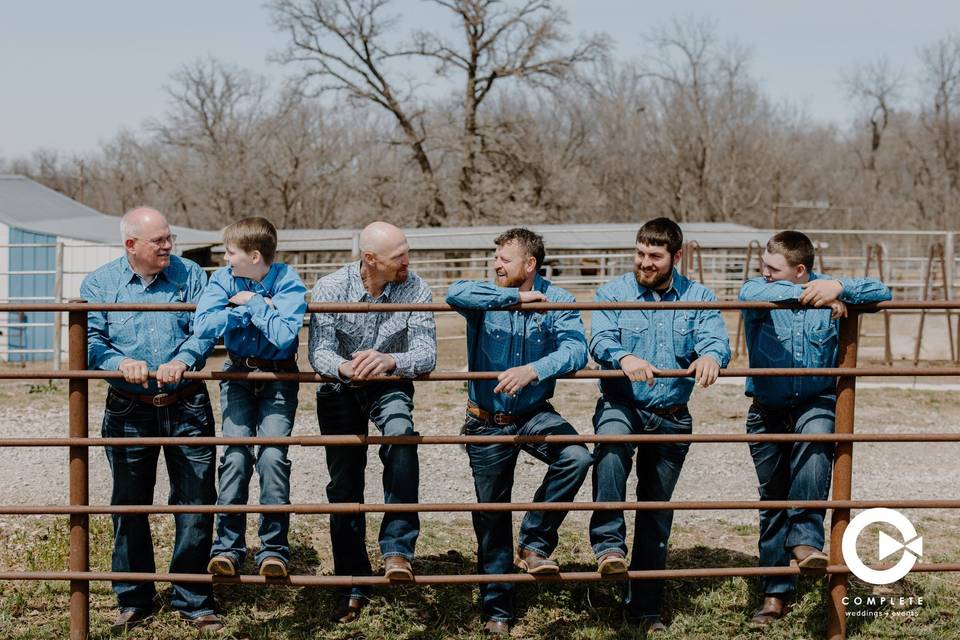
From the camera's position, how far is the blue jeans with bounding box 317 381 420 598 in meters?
3.84

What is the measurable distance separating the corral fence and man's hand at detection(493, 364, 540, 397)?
0.13 ft

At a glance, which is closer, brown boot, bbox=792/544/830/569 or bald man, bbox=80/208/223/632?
brown boot, bbox=792/544/830/569

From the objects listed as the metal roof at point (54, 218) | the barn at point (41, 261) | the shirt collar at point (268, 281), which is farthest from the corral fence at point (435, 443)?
the metal roof at point (54, 218)

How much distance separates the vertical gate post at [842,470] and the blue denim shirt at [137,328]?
2441 mm

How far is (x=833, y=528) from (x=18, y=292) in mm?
17645

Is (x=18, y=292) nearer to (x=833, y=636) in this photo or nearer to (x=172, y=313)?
(x=172, y=313)

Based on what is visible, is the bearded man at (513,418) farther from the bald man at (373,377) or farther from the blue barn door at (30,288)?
the blue barn door at (30,288)

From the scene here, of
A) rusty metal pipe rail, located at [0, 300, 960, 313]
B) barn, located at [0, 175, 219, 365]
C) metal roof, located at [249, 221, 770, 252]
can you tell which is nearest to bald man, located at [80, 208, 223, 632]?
rusty metal pipe rail, located at [0, 300, 960, 313]

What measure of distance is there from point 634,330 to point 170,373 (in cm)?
180

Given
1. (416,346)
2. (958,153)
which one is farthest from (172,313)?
(958,153)

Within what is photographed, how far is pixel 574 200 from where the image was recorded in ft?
149

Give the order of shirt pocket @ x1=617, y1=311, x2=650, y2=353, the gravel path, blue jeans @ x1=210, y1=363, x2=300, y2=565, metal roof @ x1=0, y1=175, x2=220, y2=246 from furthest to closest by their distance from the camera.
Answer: metal roof @ x1=0, y1=175, x2=220, y2=246, the gravel path, shirt pocket @ x1=617, y1=311, x2=650, y2=353, blue jeans @ x1=210, y1=363, x2=300, y2=565

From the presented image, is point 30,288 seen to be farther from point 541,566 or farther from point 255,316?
point 541,566

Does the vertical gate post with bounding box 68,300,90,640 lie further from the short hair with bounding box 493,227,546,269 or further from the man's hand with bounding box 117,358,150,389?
the short hair with bounding box 493,227,546,269
